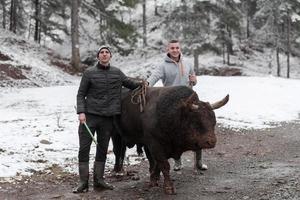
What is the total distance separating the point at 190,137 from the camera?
6961 mm

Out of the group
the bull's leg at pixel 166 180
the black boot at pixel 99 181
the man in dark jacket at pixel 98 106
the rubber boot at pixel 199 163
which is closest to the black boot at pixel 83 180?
the man in dark jacket at pixel 98 106

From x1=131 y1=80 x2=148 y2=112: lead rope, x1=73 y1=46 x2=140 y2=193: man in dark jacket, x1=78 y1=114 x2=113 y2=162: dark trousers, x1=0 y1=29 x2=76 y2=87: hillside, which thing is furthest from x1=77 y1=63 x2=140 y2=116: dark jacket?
x1=0 y1=29 x2=76 y2=87: hillside

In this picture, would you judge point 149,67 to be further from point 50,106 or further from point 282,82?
point 50,106

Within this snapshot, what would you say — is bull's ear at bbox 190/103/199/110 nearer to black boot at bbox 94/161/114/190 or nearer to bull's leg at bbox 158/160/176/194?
bull's leg at bbox 158/160/176/194

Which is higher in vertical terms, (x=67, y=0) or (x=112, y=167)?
(x=67, y=0)

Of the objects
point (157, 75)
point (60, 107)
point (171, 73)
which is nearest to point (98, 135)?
point (157, 75)

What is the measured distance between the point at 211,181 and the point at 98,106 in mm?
2290

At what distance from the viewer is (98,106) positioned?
7.70 metres

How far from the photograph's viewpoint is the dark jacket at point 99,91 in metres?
7.67

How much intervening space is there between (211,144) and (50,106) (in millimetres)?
12681

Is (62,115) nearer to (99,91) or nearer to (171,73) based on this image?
(171,73)

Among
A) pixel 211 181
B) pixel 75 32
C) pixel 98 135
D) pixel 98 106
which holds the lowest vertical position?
pixel 211 181

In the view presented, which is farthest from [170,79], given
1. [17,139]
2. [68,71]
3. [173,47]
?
[68,71]

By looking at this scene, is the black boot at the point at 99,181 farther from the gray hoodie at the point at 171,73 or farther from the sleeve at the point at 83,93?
the gray hoodie at the point at 171,73
